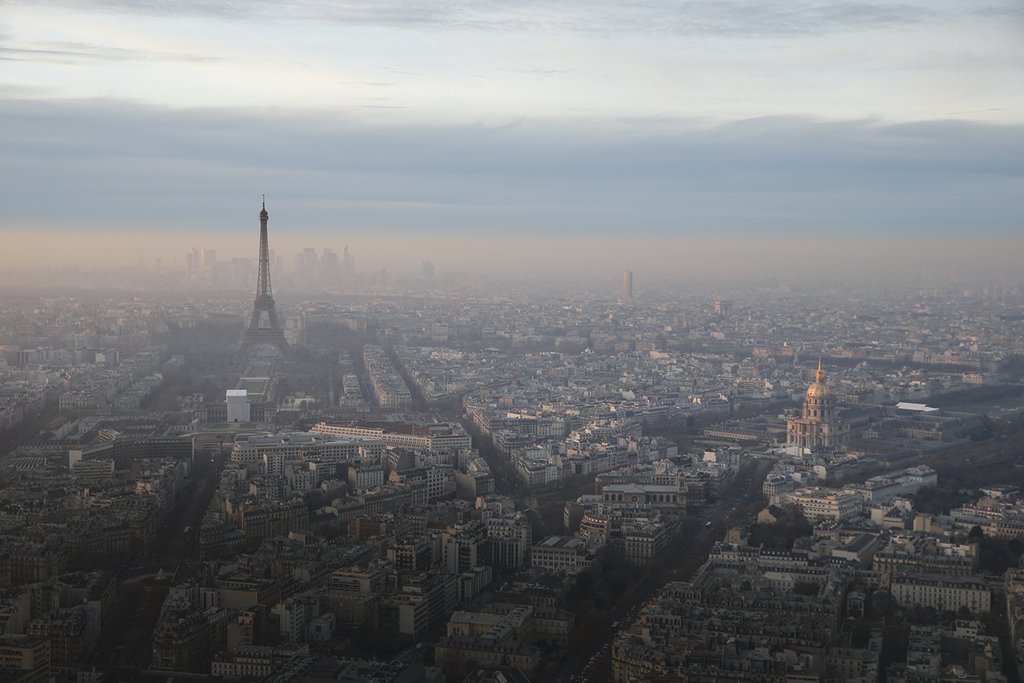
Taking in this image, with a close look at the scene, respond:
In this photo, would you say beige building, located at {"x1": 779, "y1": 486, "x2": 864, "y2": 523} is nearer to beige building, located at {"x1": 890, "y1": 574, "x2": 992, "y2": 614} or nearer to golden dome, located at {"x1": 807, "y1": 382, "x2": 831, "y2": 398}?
beige building, located at {"x1": 890, "y1": 574, "x2": 992, "y2": 614}

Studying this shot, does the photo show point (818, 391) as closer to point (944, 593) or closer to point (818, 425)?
point (818, 425)

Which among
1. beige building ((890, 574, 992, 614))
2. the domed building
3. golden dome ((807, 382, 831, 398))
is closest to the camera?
beige building ((890, 574, 992, 614))

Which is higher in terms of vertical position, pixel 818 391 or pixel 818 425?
pixel 818 391

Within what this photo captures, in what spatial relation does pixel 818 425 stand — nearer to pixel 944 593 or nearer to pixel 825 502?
pixel 825 502

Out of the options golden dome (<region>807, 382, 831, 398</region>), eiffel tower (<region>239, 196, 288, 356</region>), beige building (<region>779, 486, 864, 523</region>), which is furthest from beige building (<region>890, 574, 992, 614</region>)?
Answer: eiffel tower (<region>239, 196, 288, 356</region>)

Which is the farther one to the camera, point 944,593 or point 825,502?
point 825,502

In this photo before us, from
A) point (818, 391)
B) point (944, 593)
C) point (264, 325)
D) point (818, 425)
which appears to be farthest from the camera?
point (264, 325)

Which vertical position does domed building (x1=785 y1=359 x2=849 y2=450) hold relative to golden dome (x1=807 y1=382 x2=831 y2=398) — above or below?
below

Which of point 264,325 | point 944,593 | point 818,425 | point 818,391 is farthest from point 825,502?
point 264,325

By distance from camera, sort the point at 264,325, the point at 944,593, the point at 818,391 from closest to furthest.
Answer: the point at 944,593, the point at 818,391, the point at 264,325

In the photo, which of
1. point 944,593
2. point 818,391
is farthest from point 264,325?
point 944,593
